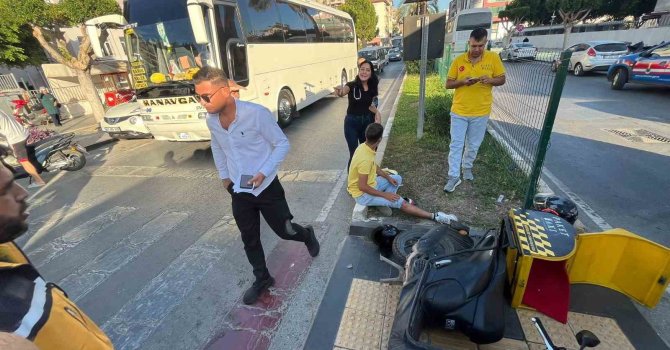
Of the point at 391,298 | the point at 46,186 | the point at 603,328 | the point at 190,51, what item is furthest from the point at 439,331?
the point at 46,186

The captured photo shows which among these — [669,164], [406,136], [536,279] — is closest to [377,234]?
[536,279]

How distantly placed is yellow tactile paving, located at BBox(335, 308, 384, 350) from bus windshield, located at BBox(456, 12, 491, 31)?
→ 20.0 meters

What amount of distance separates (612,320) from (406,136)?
4892 mm

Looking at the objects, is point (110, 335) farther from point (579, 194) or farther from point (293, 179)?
point (579, 194)

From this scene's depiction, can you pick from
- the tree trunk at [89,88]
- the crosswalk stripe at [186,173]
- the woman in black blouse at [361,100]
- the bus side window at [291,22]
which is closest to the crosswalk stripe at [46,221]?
the crosswalk stripe at [186,173]

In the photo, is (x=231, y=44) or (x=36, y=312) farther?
(x=231, y=44)

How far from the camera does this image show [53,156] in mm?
6527

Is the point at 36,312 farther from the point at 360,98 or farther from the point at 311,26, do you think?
the point at 311,26

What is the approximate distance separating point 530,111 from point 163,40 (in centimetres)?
661

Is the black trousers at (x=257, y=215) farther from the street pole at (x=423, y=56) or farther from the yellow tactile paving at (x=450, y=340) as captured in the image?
the street pole at (x=423, y=56)

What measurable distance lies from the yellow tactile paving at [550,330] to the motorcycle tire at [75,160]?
8.42m

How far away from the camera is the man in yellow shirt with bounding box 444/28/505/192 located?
384 cm

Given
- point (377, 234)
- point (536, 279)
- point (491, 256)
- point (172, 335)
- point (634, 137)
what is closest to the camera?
point (491, 256)

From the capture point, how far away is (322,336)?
7.84 ft
